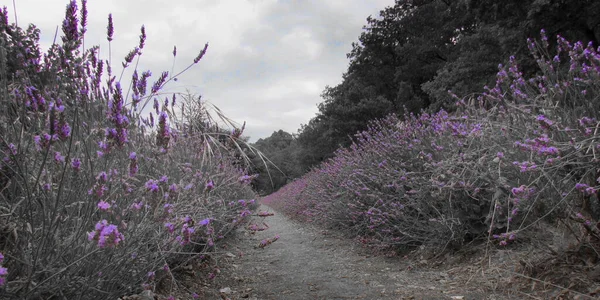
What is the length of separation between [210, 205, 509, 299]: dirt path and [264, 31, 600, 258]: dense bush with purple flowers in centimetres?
38

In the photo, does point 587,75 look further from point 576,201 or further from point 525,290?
point 525,290

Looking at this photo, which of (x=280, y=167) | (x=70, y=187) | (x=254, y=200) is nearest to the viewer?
(x=70, y=187)

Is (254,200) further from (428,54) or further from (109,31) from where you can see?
(428,54)

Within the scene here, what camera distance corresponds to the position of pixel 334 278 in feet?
10.4

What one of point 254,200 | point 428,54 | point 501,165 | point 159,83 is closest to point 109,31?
point 159,83

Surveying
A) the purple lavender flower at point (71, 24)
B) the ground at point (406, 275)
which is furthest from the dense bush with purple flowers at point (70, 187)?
the ground at point (406, 275)

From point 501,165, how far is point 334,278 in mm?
1624

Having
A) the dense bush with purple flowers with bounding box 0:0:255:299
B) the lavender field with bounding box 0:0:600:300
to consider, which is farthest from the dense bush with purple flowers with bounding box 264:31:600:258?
the dense bush with purple flowers with bounding box 0:0:255:299

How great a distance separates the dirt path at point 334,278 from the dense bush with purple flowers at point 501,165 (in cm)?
38

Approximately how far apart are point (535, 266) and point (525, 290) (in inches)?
7.8

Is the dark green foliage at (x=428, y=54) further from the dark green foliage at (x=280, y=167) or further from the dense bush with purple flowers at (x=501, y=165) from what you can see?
the dense bush with purple flowers at (x=501, y=165)

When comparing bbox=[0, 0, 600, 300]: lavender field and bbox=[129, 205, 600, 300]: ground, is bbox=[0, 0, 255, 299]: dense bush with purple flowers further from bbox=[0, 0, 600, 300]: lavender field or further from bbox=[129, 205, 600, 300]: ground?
bbox=[129, 205, 600, 300]: ground

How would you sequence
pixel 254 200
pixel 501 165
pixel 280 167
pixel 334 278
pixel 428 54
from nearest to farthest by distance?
pixel 501 165 → pixel 334 278 → pixel 254 200 → pixel 428 54 → pixel 280 167

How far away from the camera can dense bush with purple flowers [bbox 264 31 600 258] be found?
2170 millimetres
